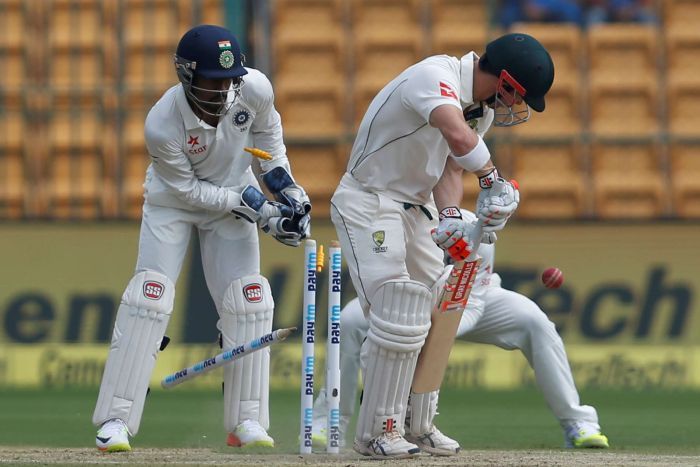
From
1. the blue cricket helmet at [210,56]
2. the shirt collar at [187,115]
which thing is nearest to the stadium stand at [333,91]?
the shirt collar at [187,115]

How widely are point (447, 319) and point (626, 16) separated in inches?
276

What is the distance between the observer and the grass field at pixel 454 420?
6953 mm

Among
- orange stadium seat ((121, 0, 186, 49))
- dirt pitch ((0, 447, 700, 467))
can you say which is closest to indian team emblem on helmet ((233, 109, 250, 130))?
dirt pitch ((0, 447, 700, 467))

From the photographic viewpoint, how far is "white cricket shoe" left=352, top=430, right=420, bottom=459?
5723 mm

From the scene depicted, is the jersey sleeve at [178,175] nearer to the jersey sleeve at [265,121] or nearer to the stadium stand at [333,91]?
the jersey sleeve at [265,121]

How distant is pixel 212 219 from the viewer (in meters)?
6.59

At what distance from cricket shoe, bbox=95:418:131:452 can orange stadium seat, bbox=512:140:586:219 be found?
5882 millimetres

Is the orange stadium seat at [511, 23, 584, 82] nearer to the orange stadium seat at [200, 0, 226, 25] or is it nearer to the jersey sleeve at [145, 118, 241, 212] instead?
the orange stadium seat at [200, 0, 226, 25]

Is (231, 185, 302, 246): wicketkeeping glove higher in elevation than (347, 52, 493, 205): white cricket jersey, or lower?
lower

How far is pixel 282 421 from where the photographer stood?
8.02 metres

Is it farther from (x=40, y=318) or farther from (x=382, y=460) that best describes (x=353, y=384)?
(x=40, y=318)

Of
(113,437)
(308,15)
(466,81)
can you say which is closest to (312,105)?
(308,15)

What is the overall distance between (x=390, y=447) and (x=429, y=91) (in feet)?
4.50

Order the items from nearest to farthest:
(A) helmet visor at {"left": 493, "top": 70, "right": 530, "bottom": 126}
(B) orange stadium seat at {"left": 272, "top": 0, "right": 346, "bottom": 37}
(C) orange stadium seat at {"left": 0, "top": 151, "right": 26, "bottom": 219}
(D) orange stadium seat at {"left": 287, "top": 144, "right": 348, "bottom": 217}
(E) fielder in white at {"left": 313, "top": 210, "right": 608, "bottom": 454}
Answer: (A) helmet visor at {"left": 493, "top": 70, "right": 530, "bottom": 126}
(E) fielder in white at {"left": 313, "top": 210, "right": 608, "bottom": 454}
(C) orange stadium seat at {"left": 0, "top": 151, "right": 26, "bottom": 219}
(D) orange stadium seat at {"left": 287, "top": 144, "right": 348, "bottom": 217}
(B) orange stadium seat at {"left": 272, "top": 0, "right": 346, "bottom": 37}
